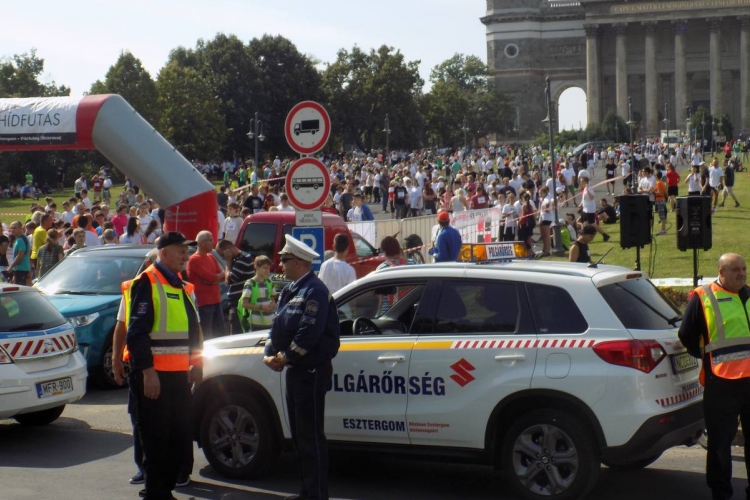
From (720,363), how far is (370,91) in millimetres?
80235

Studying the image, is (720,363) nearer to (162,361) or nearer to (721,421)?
(721,421)

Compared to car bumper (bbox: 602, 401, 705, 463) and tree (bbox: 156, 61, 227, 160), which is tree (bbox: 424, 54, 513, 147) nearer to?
tree (bbox: 156, 61, 227, 160)

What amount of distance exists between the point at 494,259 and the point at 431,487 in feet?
6.34

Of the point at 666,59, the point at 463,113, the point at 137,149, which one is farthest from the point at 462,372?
the point at 666,59

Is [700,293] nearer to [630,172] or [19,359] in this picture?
[19,359]

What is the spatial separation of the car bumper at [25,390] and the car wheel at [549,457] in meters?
4.70

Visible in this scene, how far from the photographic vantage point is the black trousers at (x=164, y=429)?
7.82 m

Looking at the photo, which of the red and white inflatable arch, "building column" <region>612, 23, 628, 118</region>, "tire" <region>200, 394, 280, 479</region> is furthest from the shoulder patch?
"building column" <region>612, 23, 628, 118</region>

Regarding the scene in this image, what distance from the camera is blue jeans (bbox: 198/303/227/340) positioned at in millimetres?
13789

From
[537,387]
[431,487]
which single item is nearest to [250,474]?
[431,487]

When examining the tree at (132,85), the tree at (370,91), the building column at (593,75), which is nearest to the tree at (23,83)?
the tree at (132,85)

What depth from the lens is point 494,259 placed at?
9227mm

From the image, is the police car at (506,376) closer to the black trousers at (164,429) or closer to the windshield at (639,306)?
A: the windshield at (639,306)

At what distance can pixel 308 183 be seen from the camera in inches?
475
